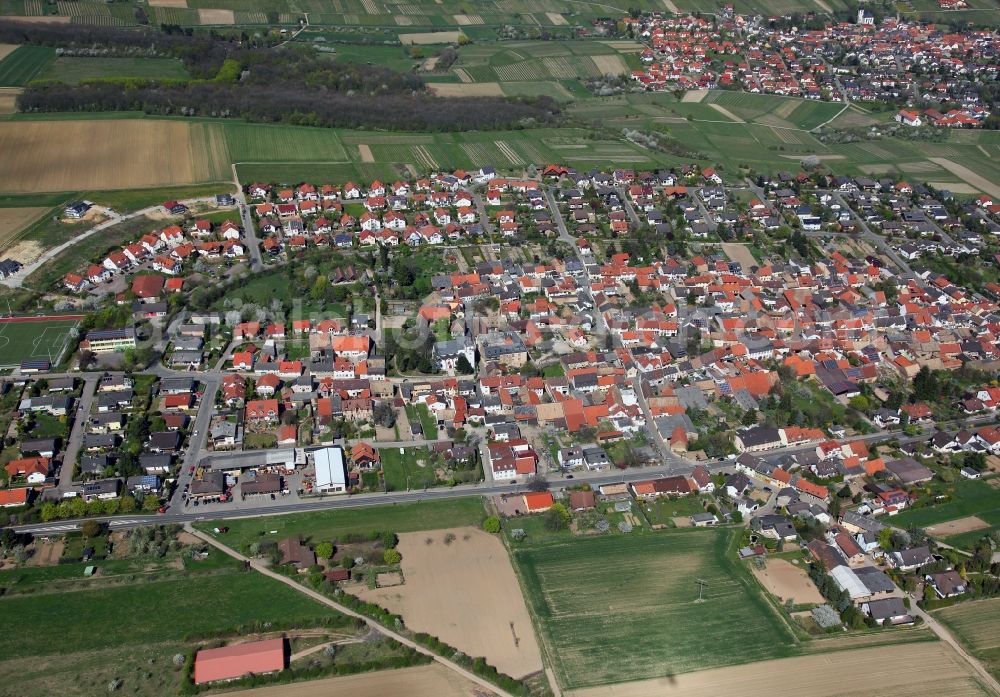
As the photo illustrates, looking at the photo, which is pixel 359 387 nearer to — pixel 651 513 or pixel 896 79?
pixel 651 513

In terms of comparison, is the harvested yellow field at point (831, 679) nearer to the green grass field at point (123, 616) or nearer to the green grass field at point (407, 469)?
the green grass field at point (123, 616)

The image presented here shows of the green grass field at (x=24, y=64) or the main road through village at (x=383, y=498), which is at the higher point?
the green grass field at (x=24, y=64)

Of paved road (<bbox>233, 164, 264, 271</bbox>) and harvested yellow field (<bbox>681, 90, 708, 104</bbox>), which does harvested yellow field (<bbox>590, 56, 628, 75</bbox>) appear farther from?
paved road (<bbox>233, 164, 264, 271</bbox>)

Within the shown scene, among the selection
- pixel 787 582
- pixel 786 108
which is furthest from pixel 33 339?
pixel 786 108

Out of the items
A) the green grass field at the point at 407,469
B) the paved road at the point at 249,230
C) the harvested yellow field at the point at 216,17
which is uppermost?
the harvested yellow field at the point at 216,17

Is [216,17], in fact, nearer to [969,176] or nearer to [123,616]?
[969,176]

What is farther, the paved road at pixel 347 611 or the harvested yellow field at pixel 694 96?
the harvested yellow field at pixel 694 96

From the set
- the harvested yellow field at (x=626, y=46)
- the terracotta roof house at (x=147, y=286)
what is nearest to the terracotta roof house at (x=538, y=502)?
the terracotta roof house at (x=147, y=286)
